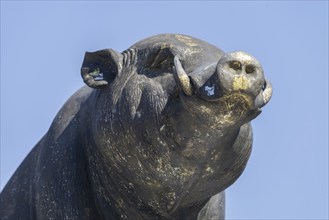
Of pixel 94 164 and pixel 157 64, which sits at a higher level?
pixel 157 64

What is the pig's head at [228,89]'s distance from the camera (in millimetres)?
6555

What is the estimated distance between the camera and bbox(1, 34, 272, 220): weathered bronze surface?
6676 mm

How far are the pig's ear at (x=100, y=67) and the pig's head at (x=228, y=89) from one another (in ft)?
1.77

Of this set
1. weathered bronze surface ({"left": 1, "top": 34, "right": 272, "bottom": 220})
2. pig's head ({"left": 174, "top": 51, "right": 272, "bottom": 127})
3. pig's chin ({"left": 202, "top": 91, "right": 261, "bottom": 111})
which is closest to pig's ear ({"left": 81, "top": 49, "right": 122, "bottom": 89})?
weathered bronze surface ({"left": 1, "top": 34, "right": 272, "bottom": 220})

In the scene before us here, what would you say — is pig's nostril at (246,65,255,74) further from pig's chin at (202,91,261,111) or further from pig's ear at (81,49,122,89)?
pig's ear at (81,49,122,89)

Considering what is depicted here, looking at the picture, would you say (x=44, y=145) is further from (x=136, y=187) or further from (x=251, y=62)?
(x=251, y=62)

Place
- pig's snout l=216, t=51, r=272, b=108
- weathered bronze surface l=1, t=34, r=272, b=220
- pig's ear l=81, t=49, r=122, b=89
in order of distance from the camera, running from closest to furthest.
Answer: pig's snout l=216, t=51, r=272, b=108 < weathered bronze surface l=1, t=34, r=272, b=220 < pig's ear l=81, t=49, r=122, b=89

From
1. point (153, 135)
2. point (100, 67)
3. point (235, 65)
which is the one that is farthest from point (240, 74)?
point (100, 67)

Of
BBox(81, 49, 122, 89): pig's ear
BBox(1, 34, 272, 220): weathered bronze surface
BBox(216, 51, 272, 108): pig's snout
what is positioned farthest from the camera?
BBox(81, 49, 122, 89): pig's ear

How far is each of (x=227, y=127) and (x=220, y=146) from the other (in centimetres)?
17

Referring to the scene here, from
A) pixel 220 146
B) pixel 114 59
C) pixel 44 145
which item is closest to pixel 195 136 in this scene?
pixel 220 146

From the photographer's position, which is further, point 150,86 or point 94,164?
point 94,164

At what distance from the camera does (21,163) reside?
812cm

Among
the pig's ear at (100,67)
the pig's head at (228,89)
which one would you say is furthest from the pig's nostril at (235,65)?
the pig's ear at (100,67)
